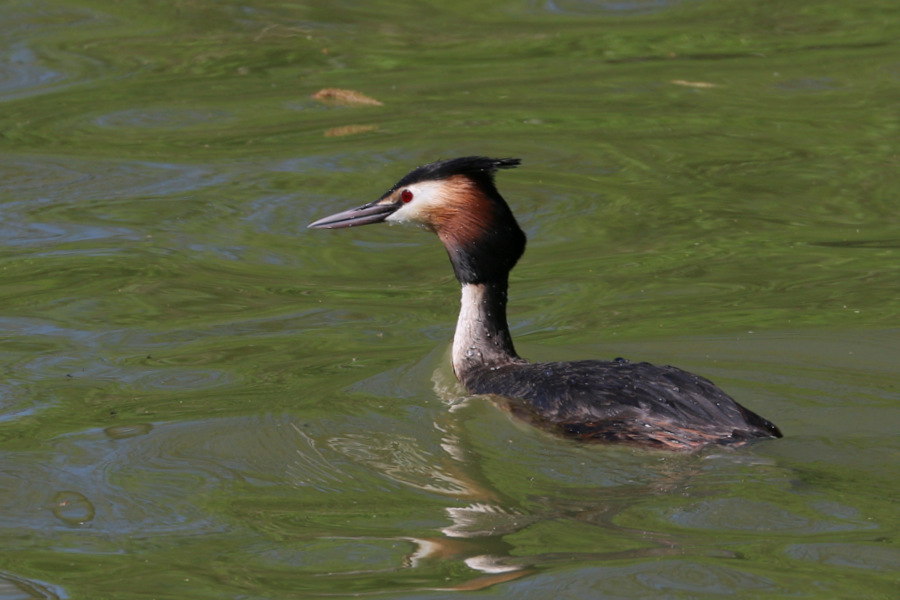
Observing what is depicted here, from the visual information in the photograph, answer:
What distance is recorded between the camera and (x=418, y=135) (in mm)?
10242

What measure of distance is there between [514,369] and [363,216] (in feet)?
3.59

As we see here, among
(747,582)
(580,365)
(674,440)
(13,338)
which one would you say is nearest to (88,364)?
(13,338)

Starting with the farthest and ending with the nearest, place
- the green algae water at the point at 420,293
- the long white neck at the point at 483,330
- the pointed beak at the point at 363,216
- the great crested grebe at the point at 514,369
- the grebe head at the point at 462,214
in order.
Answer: the pointed beak at the point at 363,216 → the long white neck at the point at 483,330 → the grebe head at the point at 462,214 → the great crested grebe at the point at 514,369 → the green algae water at the point at 420,293

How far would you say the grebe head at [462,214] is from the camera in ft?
21.8

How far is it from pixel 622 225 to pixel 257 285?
2285 millimetres

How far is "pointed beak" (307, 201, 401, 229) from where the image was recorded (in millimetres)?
→ 6922

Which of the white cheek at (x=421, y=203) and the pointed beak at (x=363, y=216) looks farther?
the pointed beak at (x=363, y=216)

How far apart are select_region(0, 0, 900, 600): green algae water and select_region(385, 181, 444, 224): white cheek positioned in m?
0.71

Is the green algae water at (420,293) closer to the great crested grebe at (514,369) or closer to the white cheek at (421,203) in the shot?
the great crested grebe at (514,369)

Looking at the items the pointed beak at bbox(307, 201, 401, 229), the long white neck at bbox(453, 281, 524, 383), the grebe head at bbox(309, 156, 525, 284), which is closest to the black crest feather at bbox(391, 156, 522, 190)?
the grebe head at bbox(309, 156, 525, 284)

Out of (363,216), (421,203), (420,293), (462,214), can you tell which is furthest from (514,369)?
(420,293)

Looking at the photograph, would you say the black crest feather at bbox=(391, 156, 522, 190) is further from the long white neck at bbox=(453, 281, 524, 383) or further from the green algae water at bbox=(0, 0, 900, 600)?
the green algae water at bbox=(0, 0, 900, 600)

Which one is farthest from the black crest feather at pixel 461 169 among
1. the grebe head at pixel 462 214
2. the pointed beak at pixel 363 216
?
the pointed beak at pixel 363 216

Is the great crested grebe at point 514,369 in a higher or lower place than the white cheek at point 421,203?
lower
